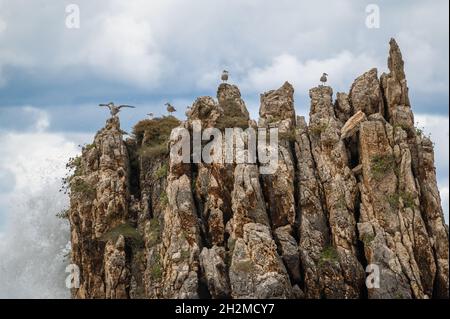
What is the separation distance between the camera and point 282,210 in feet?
164

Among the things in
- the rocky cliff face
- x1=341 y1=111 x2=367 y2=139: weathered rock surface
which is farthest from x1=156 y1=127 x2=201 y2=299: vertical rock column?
x1=341 y1=111 x2=367 y2=139: weathered rock surface

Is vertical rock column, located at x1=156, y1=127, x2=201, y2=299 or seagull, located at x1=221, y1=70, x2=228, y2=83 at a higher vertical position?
seagull, located at x1=221, y1=70, x2=228, y2=83

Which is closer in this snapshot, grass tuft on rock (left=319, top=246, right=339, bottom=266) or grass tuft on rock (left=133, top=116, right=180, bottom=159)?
grass tuft on rock (left=319, top=246, right=339, bottom=266)

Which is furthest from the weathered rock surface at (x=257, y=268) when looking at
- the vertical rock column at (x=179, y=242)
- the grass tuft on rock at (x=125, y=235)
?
the grass tuft on rock at (x=125, y=235)

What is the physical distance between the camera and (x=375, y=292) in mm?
46219

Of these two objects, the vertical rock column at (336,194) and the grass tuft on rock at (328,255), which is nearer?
the vertical rock column at (336,194)

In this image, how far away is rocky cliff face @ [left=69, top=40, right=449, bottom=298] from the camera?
46625 millimetres

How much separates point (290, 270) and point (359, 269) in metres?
4.59

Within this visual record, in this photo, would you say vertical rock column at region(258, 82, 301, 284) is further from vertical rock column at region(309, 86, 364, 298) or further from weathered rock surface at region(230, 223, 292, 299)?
vertical rock column at region(309, 86, 364, 298)

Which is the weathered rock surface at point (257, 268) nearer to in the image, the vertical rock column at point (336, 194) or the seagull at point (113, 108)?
the vertical rock column at point (336, 194)

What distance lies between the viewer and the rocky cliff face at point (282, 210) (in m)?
46.6
